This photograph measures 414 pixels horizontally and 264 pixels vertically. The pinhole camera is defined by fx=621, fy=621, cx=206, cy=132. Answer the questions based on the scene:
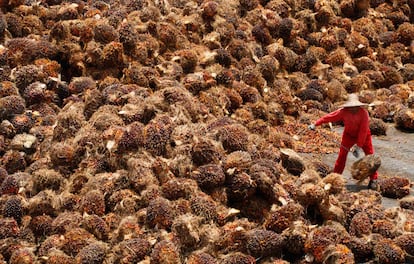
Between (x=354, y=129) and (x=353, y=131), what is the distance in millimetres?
36

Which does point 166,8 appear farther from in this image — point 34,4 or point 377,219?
point 377,219

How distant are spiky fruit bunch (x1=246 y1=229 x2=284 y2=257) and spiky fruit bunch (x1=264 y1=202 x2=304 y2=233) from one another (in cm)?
13

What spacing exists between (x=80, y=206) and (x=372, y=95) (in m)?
6.91

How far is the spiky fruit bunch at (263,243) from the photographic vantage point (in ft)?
23.1

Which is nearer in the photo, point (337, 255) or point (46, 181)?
point (337, 255)

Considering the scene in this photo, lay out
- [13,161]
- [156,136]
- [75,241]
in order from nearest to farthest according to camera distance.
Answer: [75,241] → [156,136] → [13,161]

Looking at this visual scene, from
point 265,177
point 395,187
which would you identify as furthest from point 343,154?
point 265,177

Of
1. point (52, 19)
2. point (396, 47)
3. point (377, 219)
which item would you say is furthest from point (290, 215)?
point (396, 47)

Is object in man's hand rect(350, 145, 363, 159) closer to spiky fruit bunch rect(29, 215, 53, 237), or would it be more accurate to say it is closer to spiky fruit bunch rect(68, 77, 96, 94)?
spiky fruit bunch rect(68, 77, 96, 94)

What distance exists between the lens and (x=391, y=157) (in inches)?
419

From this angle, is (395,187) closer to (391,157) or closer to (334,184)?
(334,184)

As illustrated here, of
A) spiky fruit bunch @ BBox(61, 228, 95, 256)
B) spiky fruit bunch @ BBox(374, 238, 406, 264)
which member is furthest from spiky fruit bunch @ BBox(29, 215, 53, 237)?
spiky fruit bunch @ BBox(374, 238, 406, 264)

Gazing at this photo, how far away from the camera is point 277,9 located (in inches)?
529

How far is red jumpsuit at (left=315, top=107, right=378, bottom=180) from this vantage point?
9.34 metres
